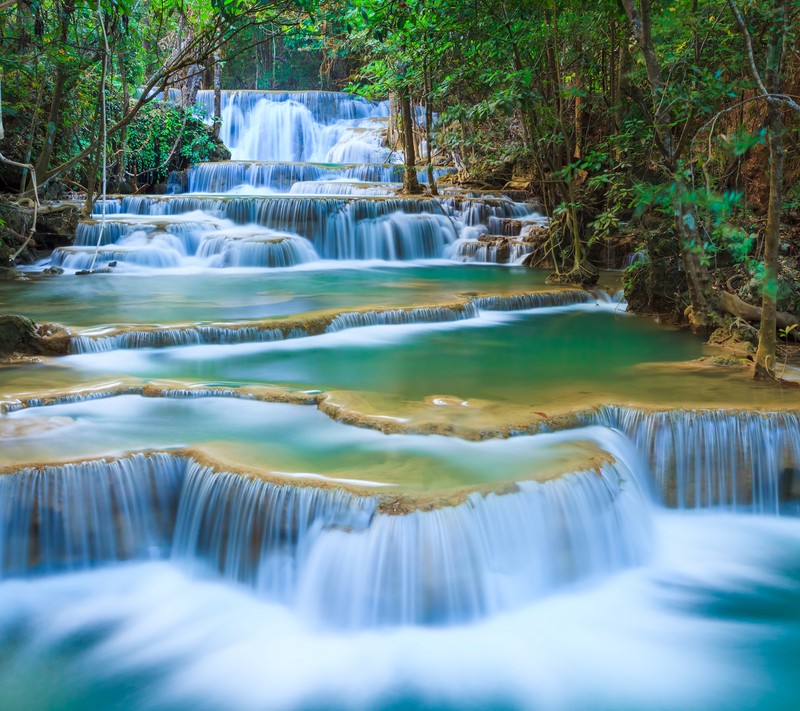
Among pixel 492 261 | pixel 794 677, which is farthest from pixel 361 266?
pixel 794 677

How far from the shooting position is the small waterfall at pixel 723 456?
18.3ft

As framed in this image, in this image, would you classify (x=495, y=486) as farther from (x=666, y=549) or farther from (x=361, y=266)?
(x=361, y=266)

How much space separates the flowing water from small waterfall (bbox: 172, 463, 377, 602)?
14 millimetres

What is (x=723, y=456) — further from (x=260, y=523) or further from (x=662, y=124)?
(x=260, y=523)

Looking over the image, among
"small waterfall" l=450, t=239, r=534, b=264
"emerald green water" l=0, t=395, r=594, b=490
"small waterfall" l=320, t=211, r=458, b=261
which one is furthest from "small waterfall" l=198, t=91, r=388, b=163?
"emerald green water" l=0, t=395, r=594, b=490

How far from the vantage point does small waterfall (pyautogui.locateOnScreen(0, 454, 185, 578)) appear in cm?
463

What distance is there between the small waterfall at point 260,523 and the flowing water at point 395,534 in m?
0.01

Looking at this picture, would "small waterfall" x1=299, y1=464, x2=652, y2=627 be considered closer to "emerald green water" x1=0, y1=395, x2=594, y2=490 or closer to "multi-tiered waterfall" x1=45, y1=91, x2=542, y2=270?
"emerald green water" x1=0, y1=395, x2=594, y2=490

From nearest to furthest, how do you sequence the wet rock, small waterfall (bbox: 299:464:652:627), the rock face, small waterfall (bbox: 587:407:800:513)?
small waterfall (bbox: 299:464:652:627), small waterfall (bbox: 587:407:800:513), the rock face, the wet rock

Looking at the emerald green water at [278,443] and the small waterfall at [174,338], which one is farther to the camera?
the small waterfall at [174,338]

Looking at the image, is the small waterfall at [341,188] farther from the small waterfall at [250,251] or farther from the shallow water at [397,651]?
the shallow water at [397,651]

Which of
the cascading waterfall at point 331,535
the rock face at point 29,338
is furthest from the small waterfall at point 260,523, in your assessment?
the rock face at point 29,338

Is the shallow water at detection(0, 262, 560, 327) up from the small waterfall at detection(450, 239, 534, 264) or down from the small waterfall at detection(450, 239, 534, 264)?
down

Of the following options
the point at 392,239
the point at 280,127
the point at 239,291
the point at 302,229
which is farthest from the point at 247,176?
the point at 239,291
